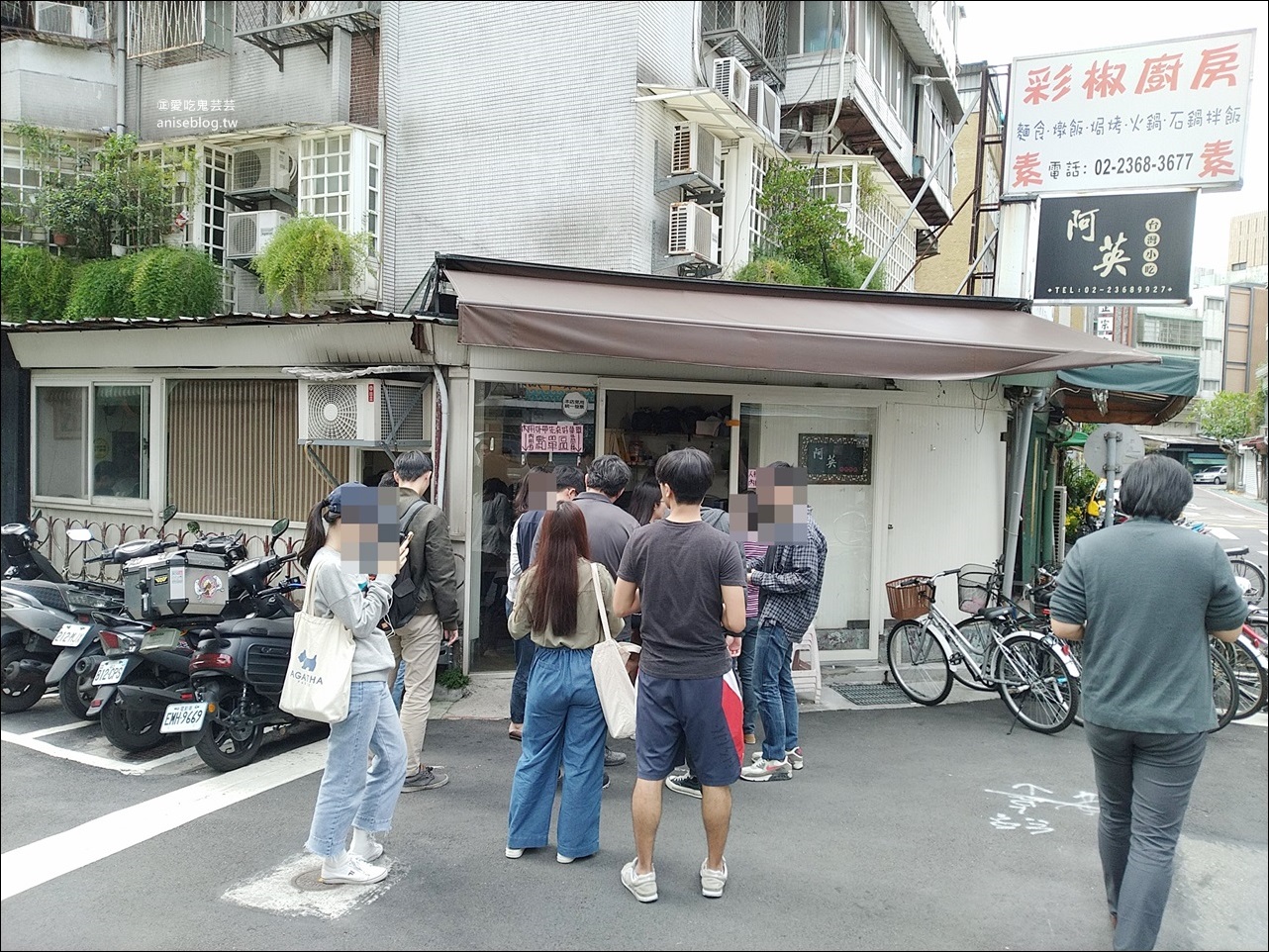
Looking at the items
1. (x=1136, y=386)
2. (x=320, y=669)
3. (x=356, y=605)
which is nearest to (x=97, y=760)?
(x=320, y=669)

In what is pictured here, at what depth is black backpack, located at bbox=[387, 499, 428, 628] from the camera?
4.86 meters

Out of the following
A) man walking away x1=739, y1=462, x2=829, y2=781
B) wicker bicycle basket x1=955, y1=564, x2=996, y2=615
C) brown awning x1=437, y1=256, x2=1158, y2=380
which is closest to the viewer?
man walking away x1=739, y1=462, x2=829, y2=781

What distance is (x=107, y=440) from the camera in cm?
927

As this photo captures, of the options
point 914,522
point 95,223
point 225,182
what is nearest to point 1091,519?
point 914,522

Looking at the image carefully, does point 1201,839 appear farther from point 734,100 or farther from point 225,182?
point 225,182

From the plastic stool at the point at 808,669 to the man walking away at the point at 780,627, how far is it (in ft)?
4.89

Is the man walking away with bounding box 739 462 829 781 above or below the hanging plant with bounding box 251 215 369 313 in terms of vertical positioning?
below

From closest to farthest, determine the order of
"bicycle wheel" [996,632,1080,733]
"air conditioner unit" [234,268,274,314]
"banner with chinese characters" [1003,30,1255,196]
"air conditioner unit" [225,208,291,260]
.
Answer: "bicycle wheel" [996,632,1080,733] < "banner with chinese characters" [1003,30,1255,196] < "air conditioner unit" [225,208,291,260] < "air conditioner unit" [234,268,274,314]

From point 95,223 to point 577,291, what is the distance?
7.30 m

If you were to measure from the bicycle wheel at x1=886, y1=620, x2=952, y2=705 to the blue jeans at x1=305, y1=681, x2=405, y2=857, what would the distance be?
463 centimetres

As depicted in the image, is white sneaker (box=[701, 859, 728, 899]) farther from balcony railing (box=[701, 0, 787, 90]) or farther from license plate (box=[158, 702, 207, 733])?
balcony railing (box=[701, 0, 787, 90])

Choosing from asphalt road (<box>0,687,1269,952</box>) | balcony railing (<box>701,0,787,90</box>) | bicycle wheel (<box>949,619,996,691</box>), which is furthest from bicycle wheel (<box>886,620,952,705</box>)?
balcony railing (<box>701,0,787,90</box>)

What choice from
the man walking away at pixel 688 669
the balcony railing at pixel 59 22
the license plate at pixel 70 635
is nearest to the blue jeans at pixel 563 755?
the man walking away at pixel 688 669

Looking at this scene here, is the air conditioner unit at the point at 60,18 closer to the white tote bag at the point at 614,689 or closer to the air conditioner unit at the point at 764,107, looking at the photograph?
the air conditioner unit at the point at 764,107
